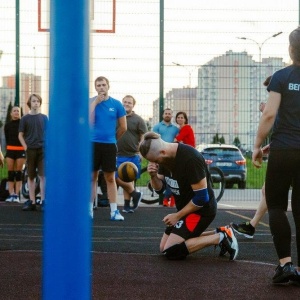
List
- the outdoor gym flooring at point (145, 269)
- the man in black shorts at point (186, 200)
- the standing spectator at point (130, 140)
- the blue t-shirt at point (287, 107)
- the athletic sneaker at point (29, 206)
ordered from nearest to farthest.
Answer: the outdoor gym flooring at point (145, 269) → the blue t-shirt at point (287, 107) → the man in black shorts at point (186, 200) → the athletic sneaker at point (29, 206) → the standing spectator at point (130, 140)

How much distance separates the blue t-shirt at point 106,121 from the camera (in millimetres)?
10430

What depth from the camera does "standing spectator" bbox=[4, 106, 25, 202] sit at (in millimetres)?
14034

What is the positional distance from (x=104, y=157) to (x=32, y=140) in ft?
6.81

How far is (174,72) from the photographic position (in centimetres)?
1459

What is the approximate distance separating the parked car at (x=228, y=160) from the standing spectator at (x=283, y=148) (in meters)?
9.81

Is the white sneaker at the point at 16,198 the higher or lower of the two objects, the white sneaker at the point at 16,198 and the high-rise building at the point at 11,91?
the lower

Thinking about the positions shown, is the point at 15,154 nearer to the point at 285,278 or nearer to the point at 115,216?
A: the point at 115,216

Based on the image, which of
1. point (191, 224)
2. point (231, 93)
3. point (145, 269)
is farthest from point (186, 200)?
point (231, 93)

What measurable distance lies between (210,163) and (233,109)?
3235mm

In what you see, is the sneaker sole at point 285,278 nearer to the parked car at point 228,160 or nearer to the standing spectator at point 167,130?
the standing spectator at point 167,130

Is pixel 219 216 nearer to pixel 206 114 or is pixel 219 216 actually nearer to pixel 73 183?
pixel 206 114

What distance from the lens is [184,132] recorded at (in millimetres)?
13930

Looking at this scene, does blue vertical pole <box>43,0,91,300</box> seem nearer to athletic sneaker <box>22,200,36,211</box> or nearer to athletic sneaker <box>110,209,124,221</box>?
athletic sneaker <box>110,209,124,221</box>

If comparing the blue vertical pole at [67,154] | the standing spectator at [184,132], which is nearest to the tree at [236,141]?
the standing spectator at [184,132]
